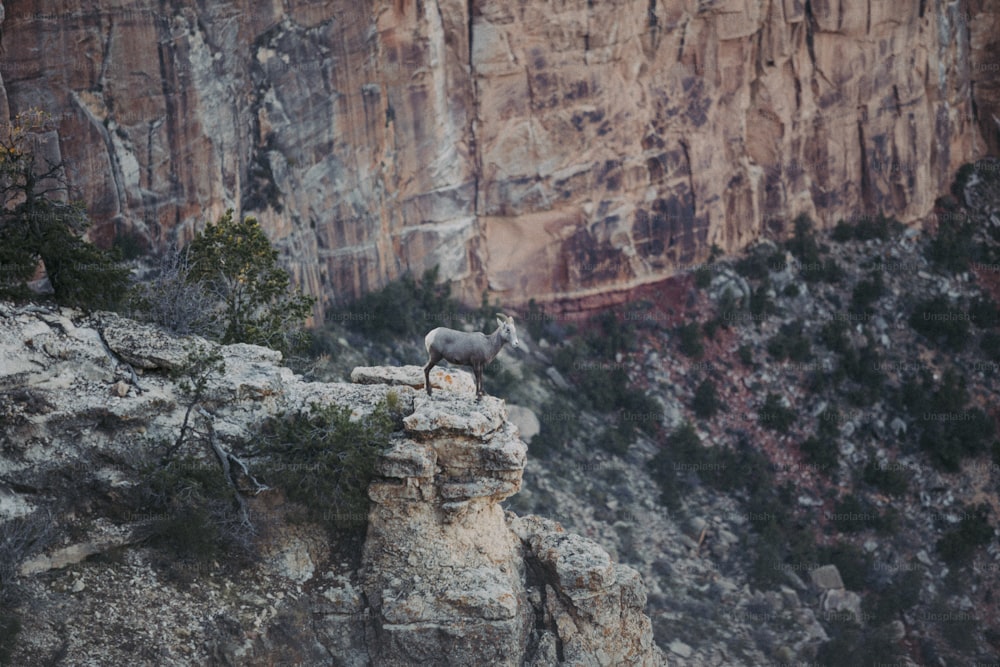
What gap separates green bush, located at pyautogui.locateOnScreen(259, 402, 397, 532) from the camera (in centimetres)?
2700

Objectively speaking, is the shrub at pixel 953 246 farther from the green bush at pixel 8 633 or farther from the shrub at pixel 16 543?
the green bush at pixel 8 633

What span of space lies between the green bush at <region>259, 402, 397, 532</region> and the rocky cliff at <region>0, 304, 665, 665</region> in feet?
0.92

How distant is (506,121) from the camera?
5597 cm

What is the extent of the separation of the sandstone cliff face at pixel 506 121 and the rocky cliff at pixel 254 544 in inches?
621

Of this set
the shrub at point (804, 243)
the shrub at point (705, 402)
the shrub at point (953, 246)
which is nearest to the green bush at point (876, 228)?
the shrub at point (953, 246)

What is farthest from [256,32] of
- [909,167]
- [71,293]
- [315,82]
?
[909,167]

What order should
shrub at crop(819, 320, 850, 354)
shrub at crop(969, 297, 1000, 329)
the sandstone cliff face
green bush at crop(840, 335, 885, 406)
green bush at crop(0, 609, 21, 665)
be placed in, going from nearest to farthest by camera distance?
green bush at crop(0, 609, 21, 665), the sandstone cliff face, green bush at crop(840, 335, 885, 406), shrub at crop(819, 320, 850, 354), shrub at crop(969, 297, 1000, 329)

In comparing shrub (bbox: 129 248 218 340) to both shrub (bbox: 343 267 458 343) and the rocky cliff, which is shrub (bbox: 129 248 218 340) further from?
shrub (bbox: 343 267 458 343)

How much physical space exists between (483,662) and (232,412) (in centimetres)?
703

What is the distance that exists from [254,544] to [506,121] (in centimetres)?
3195

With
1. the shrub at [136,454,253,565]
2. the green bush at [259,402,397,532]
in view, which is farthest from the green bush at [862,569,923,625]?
the shrub at [136,454,253,565]

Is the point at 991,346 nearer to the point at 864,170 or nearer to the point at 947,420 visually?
the point at 947,420

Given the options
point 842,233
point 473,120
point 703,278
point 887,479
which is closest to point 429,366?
point 473,120

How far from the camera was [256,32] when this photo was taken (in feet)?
153
